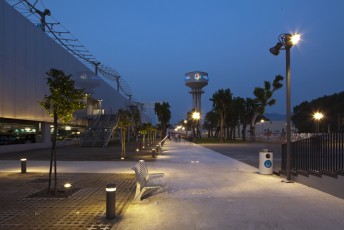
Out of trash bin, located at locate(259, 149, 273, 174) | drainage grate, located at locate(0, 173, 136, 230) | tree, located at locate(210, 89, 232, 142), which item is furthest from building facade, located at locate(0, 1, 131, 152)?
tree, located at locate(210, 89, 232, 142)

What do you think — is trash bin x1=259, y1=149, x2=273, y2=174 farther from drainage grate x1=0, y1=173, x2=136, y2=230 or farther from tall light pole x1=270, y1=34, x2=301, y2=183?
drainage grate x1=0, y1=173, x2=136, y2=230

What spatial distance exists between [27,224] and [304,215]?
548 cm

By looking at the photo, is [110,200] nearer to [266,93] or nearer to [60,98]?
[60,98]

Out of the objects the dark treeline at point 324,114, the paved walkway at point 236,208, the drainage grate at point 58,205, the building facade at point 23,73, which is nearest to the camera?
the paved walkway at point 236,208

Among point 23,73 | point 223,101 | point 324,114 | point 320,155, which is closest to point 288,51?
point 320,155

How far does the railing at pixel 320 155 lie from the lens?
10.7 m

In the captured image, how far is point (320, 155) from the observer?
1198 cm

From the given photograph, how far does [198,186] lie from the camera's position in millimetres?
12461

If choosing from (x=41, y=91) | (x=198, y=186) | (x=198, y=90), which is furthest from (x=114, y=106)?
(x=198, y=186)

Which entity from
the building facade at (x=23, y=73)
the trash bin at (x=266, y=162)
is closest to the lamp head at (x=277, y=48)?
the trash bin at (x=266, y=162)

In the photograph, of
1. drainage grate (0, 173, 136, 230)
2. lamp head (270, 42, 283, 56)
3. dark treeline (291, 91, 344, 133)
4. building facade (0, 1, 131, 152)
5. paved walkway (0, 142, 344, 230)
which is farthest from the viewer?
dark treeline (291, 91, 344, 133)

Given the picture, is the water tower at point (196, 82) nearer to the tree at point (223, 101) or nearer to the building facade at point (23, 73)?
the tree at point (223, 101)

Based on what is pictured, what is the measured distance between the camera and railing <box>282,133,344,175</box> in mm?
10742

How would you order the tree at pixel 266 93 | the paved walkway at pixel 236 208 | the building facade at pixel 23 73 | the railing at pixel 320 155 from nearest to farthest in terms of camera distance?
1. the paved walkway at pixel 236 208
2. the railing at pixel 320 155
3. the building facade at pixel 23 73
4. the tree at pixel 266 93
